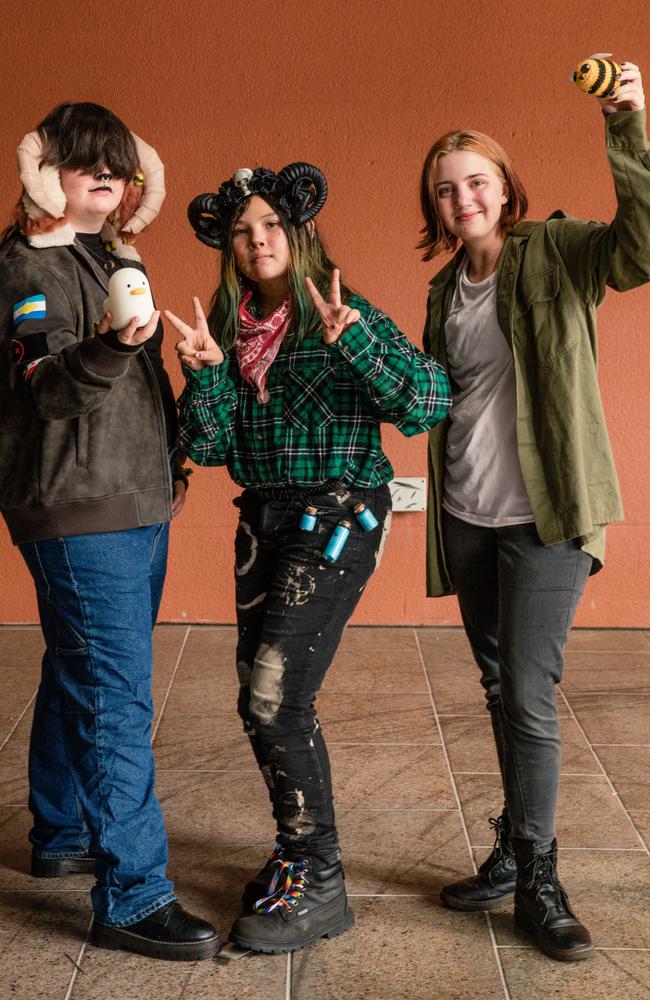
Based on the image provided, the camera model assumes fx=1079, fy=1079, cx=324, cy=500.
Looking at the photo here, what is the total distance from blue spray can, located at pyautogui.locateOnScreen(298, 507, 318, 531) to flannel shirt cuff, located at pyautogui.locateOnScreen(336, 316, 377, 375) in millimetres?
265

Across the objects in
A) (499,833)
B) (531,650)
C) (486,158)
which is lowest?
(499,833)

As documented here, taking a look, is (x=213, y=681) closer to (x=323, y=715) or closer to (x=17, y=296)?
(x=323, y=715)

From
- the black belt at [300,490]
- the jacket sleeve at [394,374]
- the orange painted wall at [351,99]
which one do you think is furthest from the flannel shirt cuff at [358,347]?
the orange painted wall at [351,99]

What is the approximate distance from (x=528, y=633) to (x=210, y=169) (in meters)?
2.57

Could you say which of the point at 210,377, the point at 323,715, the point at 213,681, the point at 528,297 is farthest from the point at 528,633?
the point at 213,681

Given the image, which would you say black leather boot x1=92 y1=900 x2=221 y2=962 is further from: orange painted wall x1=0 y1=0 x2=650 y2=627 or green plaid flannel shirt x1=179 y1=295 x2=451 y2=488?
orange painted wall x1=0 y1=0 x2=650 y2=627

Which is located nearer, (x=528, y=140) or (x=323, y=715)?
(x=323, y=715)

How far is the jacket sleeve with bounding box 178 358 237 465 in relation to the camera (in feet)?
6.36

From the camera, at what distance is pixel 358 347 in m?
1.86

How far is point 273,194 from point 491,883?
1403mm

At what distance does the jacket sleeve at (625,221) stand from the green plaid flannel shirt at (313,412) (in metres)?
0.33

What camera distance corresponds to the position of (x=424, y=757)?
9.45ft

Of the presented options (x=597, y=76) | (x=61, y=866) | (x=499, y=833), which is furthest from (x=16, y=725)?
(x=597, y=76)

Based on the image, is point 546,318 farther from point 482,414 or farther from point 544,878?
point 544,878
